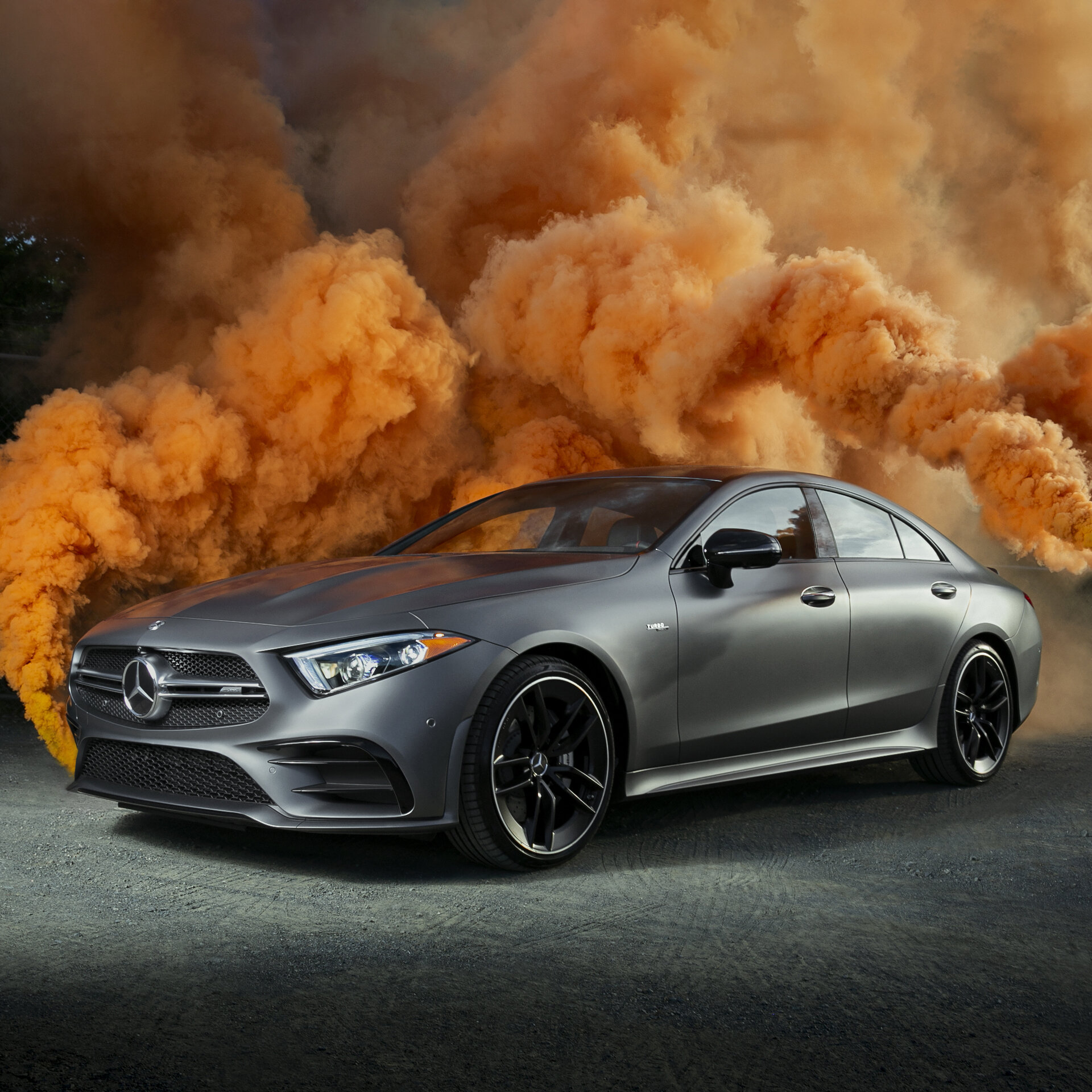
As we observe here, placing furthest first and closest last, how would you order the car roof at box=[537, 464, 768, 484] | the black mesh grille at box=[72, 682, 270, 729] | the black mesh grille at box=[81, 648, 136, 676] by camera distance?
the car roof at box=[537, 464, 768, 484], the black mesh grille at box=[81, 648, 136, 676], the black mesh grille at box=[72, 682, 270, 729]

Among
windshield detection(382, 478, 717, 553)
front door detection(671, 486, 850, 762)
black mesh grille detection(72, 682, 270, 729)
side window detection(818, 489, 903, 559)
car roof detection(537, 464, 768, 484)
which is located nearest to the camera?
black mesh grille detection(72, 682, 270, 729)

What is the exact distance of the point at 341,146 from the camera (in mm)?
16125

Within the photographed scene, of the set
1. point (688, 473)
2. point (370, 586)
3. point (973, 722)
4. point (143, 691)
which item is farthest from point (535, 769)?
point (973, 722)

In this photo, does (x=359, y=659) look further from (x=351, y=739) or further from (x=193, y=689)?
(x=193, y=689)

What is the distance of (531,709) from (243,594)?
117 cm

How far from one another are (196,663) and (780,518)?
2.66 metres

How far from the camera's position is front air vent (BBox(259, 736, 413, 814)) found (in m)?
4.13

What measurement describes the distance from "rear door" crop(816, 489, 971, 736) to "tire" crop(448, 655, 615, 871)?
155 cm

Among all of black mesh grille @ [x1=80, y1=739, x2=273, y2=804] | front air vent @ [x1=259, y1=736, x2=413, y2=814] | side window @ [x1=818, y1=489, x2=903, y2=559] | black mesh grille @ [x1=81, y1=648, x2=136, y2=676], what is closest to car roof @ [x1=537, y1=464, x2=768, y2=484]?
side window @ [x1=818, y1=489, x2=903, y2=559]

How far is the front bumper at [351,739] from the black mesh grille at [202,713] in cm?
4

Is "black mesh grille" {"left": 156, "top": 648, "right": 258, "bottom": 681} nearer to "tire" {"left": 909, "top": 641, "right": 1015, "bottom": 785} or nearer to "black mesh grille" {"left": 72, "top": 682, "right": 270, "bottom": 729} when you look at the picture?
"black mesh grille" {"left": 72, "top": 682, "right": 270, "bottom": 729}

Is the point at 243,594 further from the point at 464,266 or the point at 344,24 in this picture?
the point at 344,24

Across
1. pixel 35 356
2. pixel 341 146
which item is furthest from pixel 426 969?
pixel 341 146

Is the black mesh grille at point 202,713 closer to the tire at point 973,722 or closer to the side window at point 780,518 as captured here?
the side window at point 780,518
